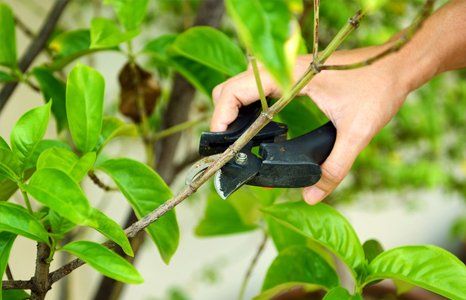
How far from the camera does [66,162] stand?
48 cm

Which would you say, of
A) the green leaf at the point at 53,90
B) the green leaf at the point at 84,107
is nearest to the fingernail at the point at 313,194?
the green leaf at the point at 84,107

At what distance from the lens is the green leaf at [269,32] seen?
288 mm

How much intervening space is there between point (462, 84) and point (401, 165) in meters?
0.34

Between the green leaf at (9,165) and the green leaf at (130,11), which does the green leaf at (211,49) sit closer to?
the green leaf at (130,11)

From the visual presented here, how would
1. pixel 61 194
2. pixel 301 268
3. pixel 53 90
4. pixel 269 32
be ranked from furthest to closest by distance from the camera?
1. pixel 53 90
2. pixel 301 268
3. pixel 61 194
4. pixel 269 32

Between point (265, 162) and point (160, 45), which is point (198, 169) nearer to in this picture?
point (265, 162)

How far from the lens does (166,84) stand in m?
1.82

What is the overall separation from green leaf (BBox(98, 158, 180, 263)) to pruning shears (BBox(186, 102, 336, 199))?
0.05 m

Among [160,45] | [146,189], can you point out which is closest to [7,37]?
[160,45]

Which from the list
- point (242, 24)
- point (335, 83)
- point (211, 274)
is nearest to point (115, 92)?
point (211, 274)

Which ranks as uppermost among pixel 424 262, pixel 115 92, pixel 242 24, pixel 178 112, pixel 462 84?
pixel 115 92

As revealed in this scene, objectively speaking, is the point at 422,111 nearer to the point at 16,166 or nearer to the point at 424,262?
the point at 424,262

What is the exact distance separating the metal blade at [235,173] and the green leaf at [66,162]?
119mm

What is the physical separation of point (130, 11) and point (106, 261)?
0.36m
